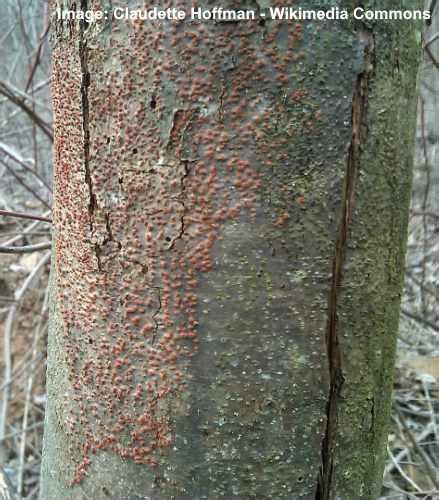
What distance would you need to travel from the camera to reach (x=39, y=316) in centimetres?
266

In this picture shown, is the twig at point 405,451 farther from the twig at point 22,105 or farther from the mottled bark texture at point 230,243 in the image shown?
the twig at point 22,105

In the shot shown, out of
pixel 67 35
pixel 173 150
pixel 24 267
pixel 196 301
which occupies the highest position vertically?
pixel 67 35

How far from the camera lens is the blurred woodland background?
6.12ft

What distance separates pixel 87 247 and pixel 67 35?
20cm

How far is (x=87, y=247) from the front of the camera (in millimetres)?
477

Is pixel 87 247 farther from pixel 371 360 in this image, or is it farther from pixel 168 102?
pixel 371 360

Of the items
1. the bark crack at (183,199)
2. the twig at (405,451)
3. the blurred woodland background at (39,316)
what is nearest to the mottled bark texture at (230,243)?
Answer: the bark crack at (183,199)

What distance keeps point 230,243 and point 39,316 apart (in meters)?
2.45

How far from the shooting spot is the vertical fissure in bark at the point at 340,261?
1.39 ft

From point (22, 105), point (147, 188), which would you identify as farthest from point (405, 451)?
point (22, 105)

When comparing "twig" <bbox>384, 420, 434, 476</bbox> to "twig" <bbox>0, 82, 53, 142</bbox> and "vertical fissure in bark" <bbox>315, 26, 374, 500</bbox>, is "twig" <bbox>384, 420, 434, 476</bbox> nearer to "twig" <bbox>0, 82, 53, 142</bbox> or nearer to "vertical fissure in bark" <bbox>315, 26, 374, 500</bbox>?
"vertical fissure in bark" <bbox>315, 26, 374, 500</bbox>

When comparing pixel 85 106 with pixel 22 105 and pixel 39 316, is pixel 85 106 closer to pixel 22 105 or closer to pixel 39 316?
pixel 22 105

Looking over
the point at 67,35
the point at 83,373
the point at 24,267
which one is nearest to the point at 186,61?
the point at 67,35

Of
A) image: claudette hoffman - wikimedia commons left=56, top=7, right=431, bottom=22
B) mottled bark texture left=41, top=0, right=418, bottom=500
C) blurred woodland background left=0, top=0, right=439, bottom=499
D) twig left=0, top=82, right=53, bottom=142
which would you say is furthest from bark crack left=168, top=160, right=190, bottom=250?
twig left=0, top=82, right=53, bottom=142
